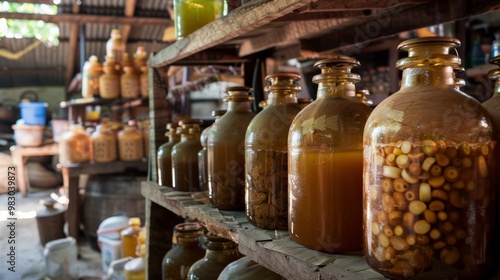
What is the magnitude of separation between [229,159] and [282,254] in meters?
0.41

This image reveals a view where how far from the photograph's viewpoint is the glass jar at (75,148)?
400cm

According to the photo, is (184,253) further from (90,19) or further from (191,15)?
(90,19)

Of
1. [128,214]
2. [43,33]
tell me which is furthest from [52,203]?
[43,33]

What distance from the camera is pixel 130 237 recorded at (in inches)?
127

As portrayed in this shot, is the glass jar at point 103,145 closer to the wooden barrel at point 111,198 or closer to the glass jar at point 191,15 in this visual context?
the wooden barrel at point 111,198

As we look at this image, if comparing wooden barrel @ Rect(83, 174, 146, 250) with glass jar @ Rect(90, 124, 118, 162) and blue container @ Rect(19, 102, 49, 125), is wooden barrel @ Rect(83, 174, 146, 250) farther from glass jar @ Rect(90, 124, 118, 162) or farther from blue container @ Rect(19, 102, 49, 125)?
blue container @ Rect(19, 102, 49, 125)

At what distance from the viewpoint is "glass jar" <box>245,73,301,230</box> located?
0.98 metres

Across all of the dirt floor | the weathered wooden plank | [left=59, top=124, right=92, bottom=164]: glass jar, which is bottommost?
the dirt floor

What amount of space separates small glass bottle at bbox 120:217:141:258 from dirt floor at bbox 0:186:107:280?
26 centimetres

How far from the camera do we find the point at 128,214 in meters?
3.80

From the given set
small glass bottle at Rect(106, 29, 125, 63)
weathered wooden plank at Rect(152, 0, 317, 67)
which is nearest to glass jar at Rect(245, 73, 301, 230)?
weathered wooden plank at Rect(152, 0, 317, 67)

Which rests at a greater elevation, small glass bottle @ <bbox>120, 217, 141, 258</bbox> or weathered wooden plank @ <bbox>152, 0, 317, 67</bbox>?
weathered wooden plank @ <bbox>152, 0, 317, 67</bbox>

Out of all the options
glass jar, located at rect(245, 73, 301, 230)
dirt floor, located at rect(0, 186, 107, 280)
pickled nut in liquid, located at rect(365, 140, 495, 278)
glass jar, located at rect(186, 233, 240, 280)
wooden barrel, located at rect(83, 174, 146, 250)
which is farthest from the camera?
wooden barrel, located at rect(83, 174, 146, 250)

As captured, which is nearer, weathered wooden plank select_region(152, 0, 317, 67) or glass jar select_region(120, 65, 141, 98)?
weathered wooden plank select_region(152, 0, 317, 67)
